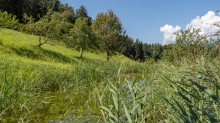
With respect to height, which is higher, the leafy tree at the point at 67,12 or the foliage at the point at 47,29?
the leafy tree at the point at 67,12

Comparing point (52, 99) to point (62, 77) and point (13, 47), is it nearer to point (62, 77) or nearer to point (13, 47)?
point (62, 77)

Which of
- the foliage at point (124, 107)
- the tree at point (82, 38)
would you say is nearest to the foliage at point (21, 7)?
the tree at point (82, 38)

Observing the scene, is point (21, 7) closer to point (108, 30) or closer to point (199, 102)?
point (108, 30)

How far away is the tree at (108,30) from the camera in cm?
1598

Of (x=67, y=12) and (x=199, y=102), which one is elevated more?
(x=67, y=12)

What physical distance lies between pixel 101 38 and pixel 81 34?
8.49 ft

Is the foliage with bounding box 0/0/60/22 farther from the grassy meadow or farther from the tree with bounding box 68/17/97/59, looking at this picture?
the grassy meadow

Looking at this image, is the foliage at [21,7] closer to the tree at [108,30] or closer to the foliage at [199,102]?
the tree at [108,30]

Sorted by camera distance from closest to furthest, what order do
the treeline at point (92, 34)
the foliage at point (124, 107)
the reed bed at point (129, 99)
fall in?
the reed bed at point (129, 99) → the foliage at point (124, 107) → the treeline at point (92, 34)

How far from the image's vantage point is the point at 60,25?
13.9 metres

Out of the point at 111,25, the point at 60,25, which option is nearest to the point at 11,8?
the point at 60,25

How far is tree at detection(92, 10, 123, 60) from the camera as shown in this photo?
15977 mm

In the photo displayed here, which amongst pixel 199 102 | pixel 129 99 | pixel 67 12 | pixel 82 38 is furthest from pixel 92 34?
pixel 67 12

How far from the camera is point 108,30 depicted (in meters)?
16.6
